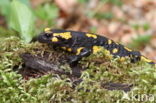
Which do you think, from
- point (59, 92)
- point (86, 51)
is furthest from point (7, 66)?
point (86, 51)

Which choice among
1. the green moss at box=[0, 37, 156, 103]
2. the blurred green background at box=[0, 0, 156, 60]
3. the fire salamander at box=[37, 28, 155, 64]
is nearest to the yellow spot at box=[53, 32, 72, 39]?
the fire salamander at box=[37, 28, 155, 64]

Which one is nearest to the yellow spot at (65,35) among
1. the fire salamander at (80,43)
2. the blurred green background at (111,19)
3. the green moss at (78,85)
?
the fire salamander at (80,43)

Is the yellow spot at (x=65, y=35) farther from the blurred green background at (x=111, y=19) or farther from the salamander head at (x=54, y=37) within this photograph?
the blurred green background at (x=111, y=19)

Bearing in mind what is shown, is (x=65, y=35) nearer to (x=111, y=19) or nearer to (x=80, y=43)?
(x=80, y=43)

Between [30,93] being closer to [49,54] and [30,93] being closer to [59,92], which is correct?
[59,92]

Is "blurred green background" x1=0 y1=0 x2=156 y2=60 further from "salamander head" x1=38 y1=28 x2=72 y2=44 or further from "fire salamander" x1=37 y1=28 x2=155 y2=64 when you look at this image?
"salamander head" x1=38 y1=28 x2=72 y2=44
